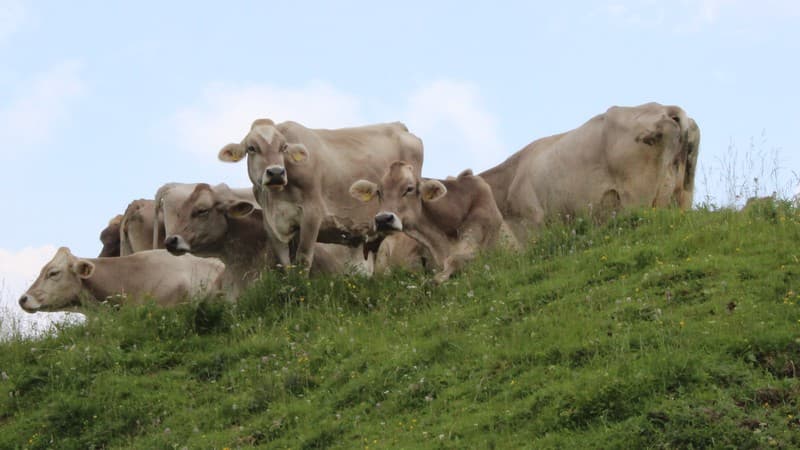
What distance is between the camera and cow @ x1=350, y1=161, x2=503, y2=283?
1789cm

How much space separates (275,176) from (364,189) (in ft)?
4.56

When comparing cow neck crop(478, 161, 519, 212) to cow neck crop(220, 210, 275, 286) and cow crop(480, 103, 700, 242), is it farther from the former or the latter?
cow neck crop(220, 210, 275, 286)

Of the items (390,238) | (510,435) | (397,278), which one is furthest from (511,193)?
(510,435)

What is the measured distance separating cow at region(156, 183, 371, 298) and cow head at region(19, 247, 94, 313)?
151cm

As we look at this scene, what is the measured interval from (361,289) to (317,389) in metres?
3.09

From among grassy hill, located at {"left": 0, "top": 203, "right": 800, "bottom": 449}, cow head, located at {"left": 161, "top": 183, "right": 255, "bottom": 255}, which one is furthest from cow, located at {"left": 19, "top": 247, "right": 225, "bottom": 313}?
grassy hill, located at {"left": 0, "top": 203, "right": 800, "bottom": 449}

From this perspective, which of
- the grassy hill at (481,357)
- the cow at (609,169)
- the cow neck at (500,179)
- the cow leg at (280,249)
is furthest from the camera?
the cow neck at (500,179)

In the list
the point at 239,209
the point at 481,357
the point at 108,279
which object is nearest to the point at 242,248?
the point at 239,209

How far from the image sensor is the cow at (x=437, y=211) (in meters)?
17.9

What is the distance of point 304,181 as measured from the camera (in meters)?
18.0

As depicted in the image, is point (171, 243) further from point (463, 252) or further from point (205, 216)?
point (463, 252)

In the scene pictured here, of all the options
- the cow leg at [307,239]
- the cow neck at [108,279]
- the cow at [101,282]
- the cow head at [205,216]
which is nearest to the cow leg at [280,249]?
the cow leg at [307,239]

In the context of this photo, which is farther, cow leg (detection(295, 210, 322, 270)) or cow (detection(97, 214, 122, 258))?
cow (detection(97, 214, 122, 258))

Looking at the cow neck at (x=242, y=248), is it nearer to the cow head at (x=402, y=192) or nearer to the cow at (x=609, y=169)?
the cow head at (x=402, y=192)
